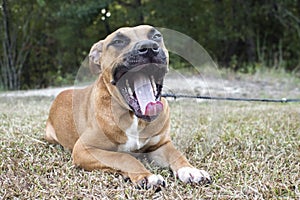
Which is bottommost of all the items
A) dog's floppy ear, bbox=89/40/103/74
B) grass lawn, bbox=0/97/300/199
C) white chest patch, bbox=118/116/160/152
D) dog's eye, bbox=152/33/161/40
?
grass lawn, bbox=0/97/300/199

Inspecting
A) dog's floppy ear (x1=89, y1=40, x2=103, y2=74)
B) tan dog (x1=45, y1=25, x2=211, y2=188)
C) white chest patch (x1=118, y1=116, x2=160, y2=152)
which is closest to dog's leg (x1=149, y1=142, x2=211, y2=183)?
tan dog (x1=45, y1=25, x2=211, y2=188)

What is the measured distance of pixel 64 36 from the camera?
35.4ft

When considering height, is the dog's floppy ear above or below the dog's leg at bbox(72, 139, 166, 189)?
above

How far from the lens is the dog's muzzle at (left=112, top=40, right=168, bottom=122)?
7.07 feet

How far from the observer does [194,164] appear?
2475 mm

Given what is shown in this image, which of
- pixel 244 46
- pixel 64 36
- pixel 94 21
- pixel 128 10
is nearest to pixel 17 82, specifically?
pixel 64 36

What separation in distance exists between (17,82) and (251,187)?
9346 mm

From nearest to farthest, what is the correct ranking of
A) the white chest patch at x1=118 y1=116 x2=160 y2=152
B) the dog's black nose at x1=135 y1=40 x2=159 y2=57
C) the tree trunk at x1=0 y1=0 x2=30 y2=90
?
the dog's black nose at x1=135 y1=40 x2=159 y2=57 → the white chest patch at x1=118 y1=116 x2=160 y2=152 → the tree trunk at x1=0 y1=0 x2=30 y2=90

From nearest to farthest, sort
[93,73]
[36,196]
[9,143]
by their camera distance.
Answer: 1. [36,196]
2. [93,73]
3. [9,143]

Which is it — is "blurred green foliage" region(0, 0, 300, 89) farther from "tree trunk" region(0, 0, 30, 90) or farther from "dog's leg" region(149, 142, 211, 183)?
"dog's leg" region(149, 142, 211, 183)

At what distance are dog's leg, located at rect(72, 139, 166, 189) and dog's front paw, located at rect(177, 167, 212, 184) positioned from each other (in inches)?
5.4

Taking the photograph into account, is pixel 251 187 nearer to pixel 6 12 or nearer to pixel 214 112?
pixel 214 112

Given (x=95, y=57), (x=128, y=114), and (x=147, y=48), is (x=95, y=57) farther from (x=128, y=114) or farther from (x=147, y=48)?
(x=147, y=48)

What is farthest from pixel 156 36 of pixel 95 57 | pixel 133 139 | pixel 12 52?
pixel 12 52
